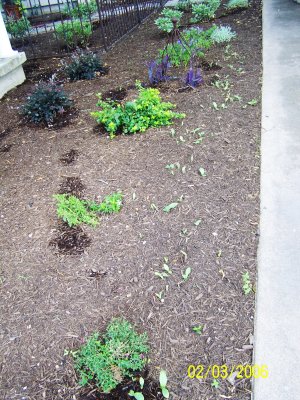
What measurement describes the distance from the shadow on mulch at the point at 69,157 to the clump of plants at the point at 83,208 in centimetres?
65

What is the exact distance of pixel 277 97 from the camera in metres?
4.45

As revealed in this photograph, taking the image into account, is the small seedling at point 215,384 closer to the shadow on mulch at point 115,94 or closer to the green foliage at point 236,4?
the shadow on mulch at point 115,94

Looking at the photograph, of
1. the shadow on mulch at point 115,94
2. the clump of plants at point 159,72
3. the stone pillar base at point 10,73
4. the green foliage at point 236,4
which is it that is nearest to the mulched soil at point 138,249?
the shadow on mulch at point 115,94

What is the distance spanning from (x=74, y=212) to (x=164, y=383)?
152cm

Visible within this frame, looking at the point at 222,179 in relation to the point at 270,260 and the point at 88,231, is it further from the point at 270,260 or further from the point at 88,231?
the point at 88,231

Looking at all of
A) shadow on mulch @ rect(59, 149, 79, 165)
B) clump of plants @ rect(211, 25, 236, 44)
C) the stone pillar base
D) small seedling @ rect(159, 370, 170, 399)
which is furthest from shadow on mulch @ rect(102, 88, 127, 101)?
small seedling @ rect(159, 370, 170, 399)

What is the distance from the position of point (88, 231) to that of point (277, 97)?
2949 millimetres

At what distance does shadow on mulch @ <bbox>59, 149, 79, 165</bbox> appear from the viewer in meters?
3.70

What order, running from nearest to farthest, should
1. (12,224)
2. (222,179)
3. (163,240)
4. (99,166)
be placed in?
1. (163,240)
2. (12,224)
3. (222,179)
4. (99,166)

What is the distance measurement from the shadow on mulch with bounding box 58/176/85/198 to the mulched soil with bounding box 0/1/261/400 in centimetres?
6

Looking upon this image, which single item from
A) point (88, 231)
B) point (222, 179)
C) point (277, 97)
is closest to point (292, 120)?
point (277, 97)

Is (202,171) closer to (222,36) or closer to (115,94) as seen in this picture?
(115,94)
